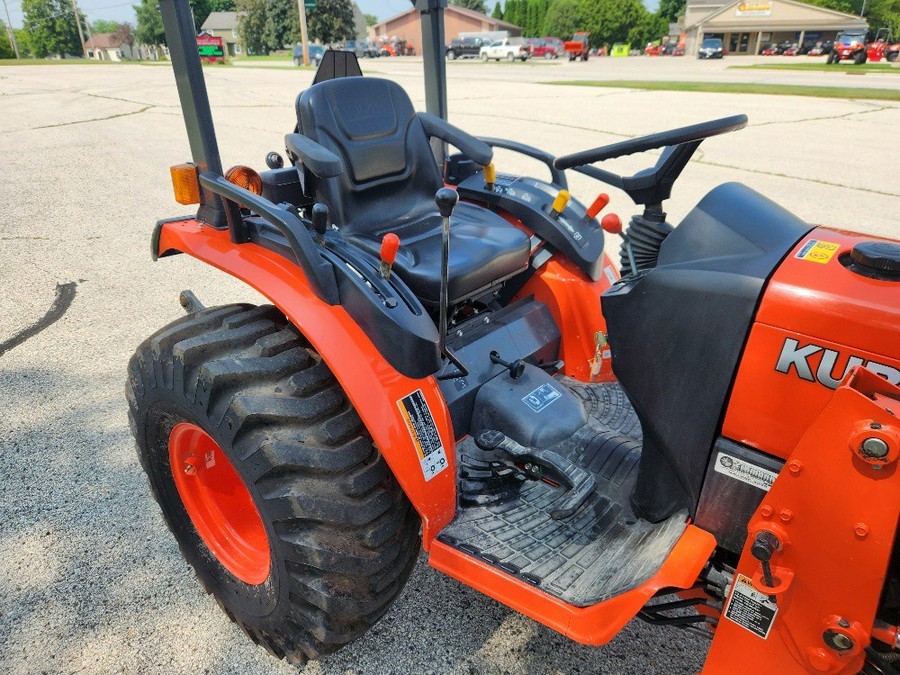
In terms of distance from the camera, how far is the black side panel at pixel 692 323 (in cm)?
126

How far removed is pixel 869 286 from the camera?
1.15 m

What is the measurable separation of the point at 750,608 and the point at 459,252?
1321 millimetres

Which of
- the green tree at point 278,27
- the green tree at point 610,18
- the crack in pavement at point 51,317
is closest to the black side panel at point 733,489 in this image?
the crack in pavement at point 51,317

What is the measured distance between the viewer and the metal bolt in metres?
0.98

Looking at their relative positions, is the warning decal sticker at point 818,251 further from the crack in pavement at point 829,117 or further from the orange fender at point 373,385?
the crack in pavement at point 829,117

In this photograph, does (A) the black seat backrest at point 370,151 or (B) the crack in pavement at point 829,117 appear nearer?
(A) the black seat backrest at point 370,151

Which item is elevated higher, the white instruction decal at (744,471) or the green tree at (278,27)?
the green tree at (278,27)

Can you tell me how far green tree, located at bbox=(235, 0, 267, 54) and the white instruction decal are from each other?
56660mm

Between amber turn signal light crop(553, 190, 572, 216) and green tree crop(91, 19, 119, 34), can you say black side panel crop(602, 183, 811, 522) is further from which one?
green tree crop(91, 19, 119, 34)

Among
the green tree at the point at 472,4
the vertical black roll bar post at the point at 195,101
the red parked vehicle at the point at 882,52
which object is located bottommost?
the red parked vehicle at the point at 882,52

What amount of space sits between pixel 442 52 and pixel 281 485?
193cm

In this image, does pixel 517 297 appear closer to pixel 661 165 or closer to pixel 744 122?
pixel 661 165

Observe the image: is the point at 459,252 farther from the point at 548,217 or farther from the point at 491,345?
the point at 548,217

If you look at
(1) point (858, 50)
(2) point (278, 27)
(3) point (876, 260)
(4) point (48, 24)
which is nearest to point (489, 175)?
(3) point (876, 260)
